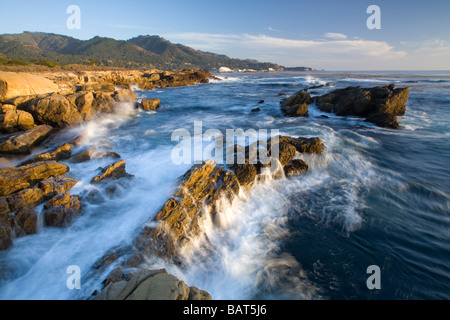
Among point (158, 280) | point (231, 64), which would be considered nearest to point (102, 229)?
point (158, 280)

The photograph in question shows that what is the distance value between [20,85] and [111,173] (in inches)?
521

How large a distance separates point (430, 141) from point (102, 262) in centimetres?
1875

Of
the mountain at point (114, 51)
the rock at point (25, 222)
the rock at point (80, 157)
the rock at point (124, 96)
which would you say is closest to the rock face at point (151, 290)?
the rock at point (25, 222)

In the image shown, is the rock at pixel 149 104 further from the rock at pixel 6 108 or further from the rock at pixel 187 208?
the rock at pixel 187 208

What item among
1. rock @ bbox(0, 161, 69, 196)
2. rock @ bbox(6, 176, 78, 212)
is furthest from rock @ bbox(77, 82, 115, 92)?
rock @ bbox(6, 176, 78, 212)

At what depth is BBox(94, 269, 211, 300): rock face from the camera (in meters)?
2.64

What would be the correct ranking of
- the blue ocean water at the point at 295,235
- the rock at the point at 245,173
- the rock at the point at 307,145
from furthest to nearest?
the rock at the point at 307,145, the rock at the point at 245,173, the blue ocean water at the point at 295,235

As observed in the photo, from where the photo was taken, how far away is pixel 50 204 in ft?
17.2

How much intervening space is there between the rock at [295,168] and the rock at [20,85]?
17.9 meters

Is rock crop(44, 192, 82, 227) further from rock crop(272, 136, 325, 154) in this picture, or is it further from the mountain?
the mountain

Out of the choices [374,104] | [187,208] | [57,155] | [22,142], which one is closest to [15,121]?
[22,142]

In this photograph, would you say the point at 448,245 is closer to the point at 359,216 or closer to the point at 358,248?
the point at 359,216

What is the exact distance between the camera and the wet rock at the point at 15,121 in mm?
10573

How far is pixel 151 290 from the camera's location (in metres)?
2.71
